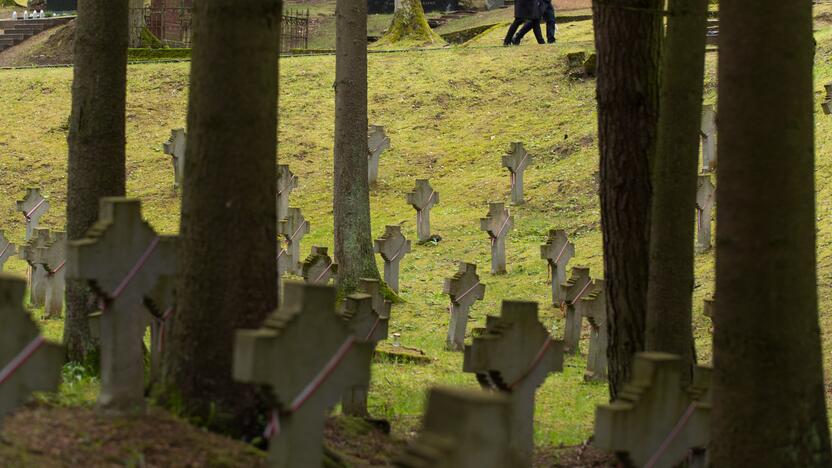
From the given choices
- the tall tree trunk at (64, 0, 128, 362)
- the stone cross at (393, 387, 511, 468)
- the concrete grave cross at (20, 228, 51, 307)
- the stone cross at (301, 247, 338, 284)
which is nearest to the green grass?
the stone cross at (301, 247, 338, 284)

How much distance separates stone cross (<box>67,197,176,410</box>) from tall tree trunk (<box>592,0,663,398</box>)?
344 centimetres

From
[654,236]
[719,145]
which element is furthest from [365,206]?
[719,145]

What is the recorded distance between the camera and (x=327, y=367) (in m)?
5.43

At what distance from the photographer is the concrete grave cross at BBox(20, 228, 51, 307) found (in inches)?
657

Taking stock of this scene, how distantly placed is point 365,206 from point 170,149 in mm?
7533

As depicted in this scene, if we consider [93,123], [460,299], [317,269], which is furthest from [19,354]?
[460,299]

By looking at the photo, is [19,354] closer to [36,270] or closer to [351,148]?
[36,270]

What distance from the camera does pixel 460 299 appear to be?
1455 cm

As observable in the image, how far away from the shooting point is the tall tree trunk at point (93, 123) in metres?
9.51

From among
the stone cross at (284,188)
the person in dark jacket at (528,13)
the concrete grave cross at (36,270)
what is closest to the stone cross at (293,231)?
the stone cross at (284,188)

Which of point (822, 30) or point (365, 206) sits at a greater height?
point (822, 30)

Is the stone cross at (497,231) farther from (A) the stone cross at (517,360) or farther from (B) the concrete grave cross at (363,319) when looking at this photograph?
(A) the stone cross at (517,360)

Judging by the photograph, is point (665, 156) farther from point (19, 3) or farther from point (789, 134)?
point (19, 3)

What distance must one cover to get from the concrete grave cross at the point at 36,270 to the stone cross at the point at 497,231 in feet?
18.4
